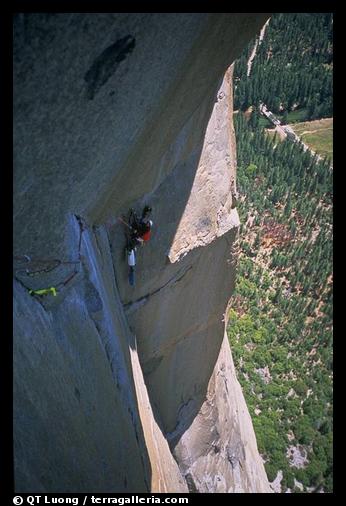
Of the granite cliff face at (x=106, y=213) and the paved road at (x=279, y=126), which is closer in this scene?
the granite cliff face at (x=106, y=213)

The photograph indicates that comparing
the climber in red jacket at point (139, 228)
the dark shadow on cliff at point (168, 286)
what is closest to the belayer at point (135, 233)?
the climber in red jacket at point (139, 228)

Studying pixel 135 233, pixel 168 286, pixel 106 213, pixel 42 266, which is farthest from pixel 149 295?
pixel 42 266

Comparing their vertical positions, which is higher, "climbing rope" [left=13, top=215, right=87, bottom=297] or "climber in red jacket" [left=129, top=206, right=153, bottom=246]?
"climber in red jacket" [left=129, top=206, right=153, bottom=246]

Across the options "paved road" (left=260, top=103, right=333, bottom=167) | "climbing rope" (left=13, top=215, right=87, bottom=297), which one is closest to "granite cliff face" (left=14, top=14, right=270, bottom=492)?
"climbing rope" (left=13, top=215, right=87, bottom=297)

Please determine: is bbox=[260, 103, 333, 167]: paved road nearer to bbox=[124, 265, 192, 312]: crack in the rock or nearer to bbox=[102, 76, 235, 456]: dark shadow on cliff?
bbox=[102, 76, 235, 456]: dark shadow on cliff

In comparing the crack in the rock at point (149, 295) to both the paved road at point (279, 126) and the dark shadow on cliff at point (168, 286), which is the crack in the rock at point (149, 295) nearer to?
the dark shadow on cliff at point (168, 286)
